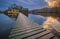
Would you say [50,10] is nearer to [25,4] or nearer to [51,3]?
[51,3]

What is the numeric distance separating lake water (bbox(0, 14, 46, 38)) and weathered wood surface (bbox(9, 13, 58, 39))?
0.06 meters

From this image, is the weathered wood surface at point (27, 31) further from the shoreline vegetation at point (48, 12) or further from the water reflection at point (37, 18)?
the shoreline vegetation at point (48, 12)

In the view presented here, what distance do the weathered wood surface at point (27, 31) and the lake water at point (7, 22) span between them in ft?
0.21

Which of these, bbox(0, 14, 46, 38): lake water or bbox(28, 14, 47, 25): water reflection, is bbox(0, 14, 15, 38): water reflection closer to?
bbox(0, 14, 46, 38): lake water

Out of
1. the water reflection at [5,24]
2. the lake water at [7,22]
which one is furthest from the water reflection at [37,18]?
the water reflection at [5,24]

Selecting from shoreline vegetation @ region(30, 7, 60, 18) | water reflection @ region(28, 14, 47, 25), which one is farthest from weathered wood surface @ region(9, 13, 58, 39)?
shoreline vegetation @ region(30, 7, 60, 18)

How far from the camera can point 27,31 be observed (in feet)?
7.63

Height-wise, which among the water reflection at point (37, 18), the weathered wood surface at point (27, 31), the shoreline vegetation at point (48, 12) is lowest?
the weathered wood surface at point (27, 31)

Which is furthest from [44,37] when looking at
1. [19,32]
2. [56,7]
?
[56,7]

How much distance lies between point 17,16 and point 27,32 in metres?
0.34

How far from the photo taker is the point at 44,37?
7.58 feet

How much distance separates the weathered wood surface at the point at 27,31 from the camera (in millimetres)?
2256

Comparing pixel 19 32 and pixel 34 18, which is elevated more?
pixel 34 18

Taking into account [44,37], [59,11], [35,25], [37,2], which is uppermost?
[37,2]
